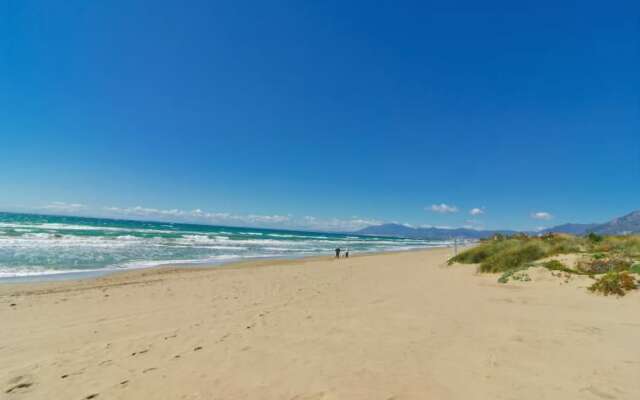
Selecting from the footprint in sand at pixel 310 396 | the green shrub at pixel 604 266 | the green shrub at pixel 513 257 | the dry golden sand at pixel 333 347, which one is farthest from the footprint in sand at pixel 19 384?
the green shrub at pixel 513 257

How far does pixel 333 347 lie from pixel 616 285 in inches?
293

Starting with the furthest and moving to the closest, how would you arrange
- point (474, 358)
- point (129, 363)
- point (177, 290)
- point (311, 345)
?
point (177, 290), point (311, 345), point (129, 363), point (474, 358)

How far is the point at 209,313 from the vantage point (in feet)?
25.1

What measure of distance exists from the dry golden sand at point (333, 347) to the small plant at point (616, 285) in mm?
407

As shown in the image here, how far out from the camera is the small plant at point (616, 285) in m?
7.45

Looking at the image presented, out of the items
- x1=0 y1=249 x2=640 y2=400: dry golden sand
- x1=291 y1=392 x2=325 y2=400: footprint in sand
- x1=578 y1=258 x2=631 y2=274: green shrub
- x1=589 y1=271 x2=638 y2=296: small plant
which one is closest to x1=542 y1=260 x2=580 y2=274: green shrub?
x1=578 y1=258 x2=631 y2=274: green shrub

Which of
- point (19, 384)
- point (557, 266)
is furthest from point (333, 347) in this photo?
point (557, 266)

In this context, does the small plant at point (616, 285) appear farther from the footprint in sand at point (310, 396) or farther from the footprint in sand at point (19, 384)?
the footprint in sand at point (19, 384)

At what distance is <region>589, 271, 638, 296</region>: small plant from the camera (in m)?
7.45

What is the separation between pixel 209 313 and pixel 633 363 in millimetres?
7645

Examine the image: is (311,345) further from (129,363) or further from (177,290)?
(177,290)

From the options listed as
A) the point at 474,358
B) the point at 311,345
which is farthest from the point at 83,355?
the point at 474,358

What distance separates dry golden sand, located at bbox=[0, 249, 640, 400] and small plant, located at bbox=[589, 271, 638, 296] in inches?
16.0

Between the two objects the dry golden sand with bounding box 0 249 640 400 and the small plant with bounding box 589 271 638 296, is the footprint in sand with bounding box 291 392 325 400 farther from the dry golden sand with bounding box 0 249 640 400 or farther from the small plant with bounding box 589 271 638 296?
the small plant with bounding box 589 271 638 296
